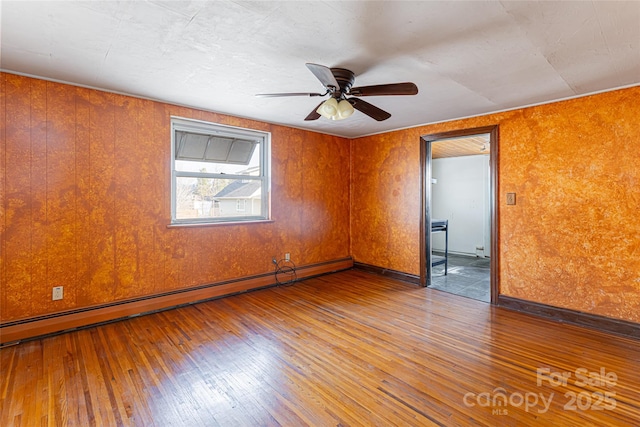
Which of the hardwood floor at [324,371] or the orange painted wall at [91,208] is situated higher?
the orange painted wall at [91,208]

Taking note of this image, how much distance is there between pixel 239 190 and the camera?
4.18 m

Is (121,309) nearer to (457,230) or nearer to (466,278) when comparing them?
(466,278)

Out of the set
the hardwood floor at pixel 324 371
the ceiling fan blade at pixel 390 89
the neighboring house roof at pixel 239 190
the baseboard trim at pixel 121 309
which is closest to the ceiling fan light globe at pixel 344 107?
the ceiling fan blade at pixel 390 89

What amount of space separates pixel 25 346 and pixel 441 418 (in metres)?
3.35

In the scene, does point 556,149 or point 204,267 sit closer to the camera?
point 556,149

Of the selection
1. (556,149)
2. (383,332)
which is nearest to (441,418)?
(383,332)

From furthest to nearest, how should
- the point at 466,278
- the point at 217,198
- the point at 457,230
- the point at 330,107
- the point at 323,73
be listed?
the point at 457,230 → the point at 466,278 → the point at 217,198 → the point at 330,107 → the point at 323,73

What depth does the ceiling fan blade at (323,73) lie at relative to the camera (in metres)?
1.90

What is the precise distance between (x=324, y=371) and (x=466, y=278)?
3.50m

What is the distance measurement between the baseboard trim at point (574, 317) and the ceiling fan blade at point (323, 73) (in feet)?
10.5

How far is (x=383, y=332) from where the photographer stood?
113 inches

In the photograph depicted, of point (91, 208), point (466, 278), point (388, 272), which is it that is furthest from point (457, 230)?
point (91, 208)

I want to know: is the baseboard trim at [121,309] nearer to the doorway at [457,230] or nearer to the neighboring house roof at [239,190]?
the neighboring house roof at [239,190]

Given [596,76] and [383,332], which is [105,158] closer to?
[383,332]
